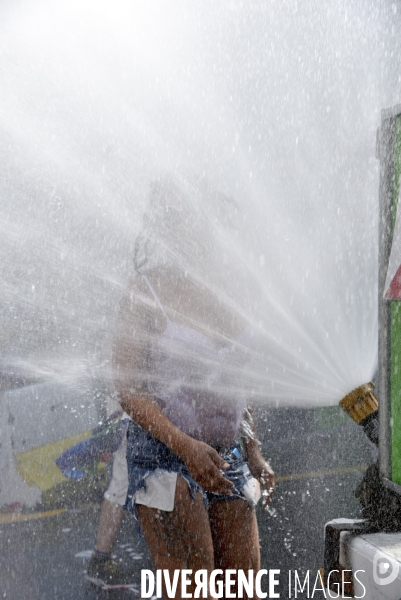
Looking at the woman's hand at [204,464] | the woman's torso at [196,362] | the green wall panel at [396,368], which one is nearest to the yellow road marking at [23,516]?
the woman's torso at [196,362]

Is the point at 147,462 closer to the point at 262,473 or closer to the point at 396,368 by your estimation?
the point at 262,473

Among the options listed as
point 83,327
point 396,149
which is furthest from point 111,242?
point 396,149

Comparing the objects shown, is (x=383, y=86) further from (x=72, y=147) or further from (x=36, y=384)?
(x=36, y=384)

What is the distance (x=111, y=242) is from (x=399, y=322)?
6292 millimetres

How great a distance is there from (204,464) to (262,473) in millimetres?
420

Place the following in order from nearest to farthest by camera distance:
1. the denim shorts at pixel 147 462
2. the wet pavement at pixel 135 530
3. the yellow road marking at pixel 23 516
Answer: the denim shorts at pixel 147 462 < the wet pavement at pixel 135 530 < the yellow road marking at pixel 23 516

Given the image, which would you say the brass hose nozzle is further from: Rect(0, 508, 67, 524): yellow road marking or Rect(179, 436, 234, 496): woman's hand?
Rect(0, 508, 67, 524): yellow road marking

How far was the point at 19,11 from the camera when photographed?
652cm

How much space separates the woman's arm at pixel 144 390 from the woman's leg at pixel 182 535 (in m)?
0.10

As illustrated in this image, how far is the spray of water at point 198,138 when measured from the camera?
23.4 feet

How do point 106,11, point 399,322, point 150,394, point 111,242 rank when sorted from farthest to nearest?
point 111,242 < point 106,11 < point 150,394 < point 399,322

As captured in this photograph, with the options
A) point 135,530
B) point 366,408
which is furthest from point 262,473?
point 135,530

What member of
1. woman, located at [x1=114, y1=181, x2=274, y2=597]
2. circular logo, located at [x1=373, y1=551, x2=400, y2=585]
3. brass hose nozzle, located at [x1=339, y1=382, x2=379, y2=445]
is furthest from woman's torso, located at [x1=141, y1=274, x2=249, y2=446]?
circular logo, located at [x1=373, y1=551, x2=400, y2=585]

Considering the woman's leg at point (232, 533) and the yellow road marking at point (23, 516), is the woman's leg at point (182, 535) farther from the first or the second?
the yellow road marking at point (23, 516)
